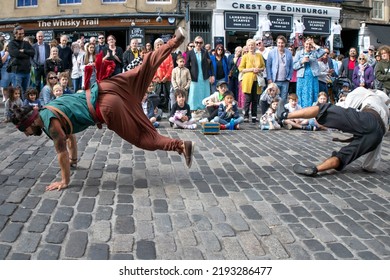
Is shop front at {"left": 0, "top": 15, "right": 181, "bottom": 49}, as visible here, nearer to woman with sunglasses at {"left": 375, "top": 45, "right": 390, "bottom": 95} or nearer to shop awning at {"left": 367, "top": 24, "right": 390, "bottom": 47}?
shop awning at {"left": 367, "top": 24, "right": 390, "bottom": 47}

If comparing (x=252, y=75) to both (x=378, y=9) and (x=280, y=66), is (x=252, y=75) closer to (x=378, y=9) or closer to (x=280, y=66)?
(x=280, y=66)

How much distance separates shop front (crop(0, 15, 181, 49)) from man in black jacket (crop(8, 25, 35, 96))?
36.8ft

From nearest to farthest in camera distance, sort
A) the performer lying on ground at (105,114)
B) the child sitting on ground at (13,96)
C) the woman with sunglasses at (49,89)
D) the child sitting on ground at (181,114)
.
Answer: the performer lying on ground at (105,114), the child sitting on ground at (13,96), the child sitting on ground at (181,114), the woman with sunglasses at (49,89)

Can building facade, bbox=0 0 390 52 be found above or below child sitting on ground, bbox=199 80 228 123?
above

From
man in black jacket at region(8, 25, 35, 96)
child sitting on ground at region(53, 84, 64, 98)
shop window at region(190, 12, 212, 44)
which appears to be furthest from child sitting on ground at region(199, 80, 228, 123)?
shop window at region(190, 12, 212, 44)

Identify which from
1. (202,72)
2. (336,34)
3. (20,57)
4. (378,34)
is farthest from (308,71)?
(378,34)

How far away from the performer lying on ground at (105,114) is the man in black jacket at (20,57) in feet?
20.6

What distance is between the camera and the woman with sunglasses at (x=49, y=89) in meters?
10.1

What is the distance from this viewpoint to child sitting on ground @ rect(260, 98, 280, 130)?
9.77 m

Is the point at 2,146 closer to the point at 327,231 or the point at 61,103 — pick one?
the point at 61,103

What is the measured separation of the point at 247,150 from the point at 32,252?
4.45m

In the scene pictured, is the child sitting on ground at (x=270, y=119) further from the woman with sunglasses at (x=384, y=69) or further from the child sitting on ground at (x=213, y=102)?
the woman with sunglasses at (x=384, y=69)

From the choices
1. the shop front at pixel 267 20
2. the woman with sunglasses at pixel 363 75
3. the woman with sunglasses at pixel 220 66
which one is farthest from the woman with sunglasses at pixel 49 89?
the shop front at pixel 267 20

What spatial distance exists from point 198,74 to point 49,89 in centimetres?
327
